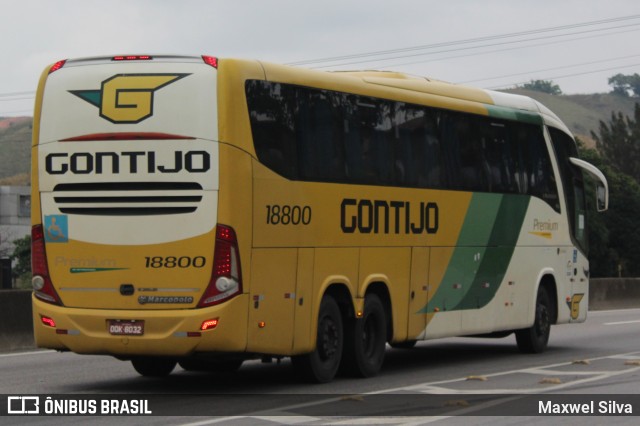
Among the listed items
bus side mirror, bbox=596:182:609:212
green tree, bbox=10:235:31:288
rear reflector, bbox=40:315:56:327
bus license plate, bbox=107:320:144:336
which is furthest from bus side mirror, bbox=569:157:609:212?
green tree, bbox=10:235:31:288

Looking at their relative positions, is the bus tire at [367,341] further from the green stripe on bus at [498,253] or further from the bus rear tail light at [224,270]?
the bus rear tail light at [224,270]

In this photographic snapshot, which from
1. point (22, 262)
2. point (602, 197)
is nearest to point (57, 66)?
point (602, 197)

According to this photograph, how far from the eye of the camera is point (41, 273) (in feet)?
47.2

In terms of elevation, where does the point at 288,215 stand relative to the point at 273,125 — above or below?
below

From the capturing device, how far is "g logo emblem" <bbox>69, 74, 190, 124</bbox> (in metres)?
14.0

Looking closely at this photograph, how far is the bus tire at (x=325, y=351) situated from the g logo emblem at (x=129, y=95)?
3.20m

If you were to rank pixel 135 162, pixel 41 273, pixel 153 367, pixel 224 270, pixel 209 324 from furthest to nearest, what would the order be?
1. pixel 153 367
2. pixel 41 273
3. pixel 135 162
4. pixel 224 270
5. pixel 209 324

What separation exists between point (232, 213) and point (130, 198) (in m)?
1.09

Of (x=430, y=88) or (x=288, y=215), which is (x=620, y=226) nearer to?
(x=430, y=88)

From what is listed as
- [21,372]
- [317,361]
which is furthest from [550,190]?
[21,372]

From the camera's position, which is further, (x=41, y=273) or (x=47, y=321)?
(x=41, y=273)

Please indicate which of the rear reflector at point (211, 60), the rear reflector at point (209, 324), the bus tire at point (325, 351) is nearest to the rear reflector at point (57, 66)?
the rear reflector at point (211, 60)

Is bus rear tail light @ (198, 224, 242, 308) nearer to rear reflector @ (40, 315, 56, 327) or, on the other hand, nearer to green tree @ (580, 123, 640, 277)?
rear reflector @ (40, 315, 56, 327)

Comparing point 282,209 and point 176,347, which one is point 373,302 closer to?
point 282,209
